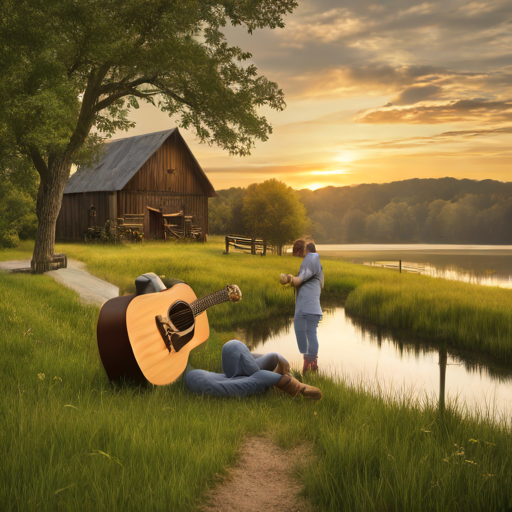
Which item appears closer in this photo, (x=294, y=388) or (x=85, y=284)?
(x=294, y=388)

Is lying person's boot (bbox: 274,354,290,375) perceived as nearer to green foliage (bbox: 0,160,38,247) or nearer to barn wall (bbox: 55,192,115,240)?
green foliage (bbox: 0,160,38,247)

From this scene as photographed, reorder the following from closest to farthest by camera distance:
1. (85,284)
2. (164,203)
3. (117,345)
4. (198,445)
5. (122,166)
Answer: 1. (198,445)
2. (117,345)
3. (85,284)
4. (122,166)
5. (164,203)

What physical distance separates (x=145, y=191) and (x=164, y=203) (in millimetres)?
1591

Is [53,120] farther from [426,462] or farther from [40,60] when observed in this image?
[426,462]

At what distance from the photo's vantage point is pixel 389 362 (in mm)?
9133

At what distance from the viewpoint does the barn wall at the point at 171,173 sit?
3041 cm

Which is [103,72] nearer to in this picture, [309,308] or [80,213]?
[309,308]

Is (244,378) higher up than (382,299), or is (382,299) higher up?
(244,378)

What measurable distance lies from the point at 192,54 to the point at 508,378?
38.1 ft

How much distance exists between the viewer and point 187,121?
15609 mm

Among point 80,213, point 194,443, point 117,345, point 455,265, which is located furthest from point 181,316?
point 455,265

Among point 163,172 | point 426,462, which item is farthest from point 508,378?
point 163,172

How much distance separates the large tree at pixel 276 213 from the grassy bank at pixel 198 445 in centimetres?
3134

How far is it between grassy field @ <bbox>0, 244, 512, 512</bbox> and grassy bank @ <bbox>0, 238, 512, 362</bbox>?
19.9 feet
